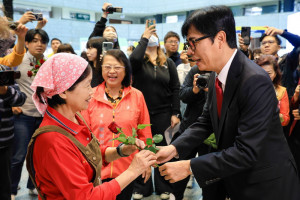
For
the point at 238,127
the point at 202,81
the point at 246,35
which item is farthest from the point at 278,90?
the point at 238,127

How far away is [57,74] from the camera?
4.80 ft

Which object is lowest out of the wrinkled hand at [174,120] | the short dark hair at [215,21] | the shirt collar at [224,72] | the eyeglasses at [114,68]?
the wrinkled hand at [174,120]

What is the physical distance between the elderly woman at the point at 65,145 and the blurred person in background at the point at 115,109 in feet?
2.42

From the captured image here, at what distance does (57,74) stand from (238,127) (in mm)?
896

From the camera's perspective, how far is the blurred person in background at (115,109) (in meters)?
2.38

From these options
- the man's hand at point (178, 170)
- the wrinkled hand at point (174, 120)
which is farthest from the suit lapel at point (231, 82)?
the wrinkled hand at point (174, 120)

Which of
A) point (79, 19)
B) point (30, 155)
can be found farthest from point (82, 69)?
point (79, 19)

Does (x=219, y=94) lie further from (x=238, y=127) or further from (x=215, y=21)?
(x=215, y=21)

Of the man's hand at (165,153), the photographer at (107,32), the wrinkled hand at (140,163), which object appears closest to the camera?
the wrinkled hand at (140,163)

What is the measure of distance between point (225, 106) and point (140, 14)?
2009 cm

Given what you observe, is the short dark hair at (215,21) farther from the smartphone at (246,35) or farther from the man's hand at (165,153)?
the smartphone at (246,35)

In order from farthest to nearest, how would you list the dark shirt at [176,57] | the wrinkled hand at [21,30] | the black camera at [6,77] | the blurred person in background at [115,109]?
the dark shirt at [176,57] < the wrinkled hand at [21,30] < the blurred person in background at [115,109] < the black camera at [6,77]

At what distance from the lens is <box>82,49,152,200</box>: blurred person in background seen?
2379 mm

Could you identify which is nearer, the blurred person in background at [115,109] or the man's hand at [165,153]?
the man's hand at [165,153]
